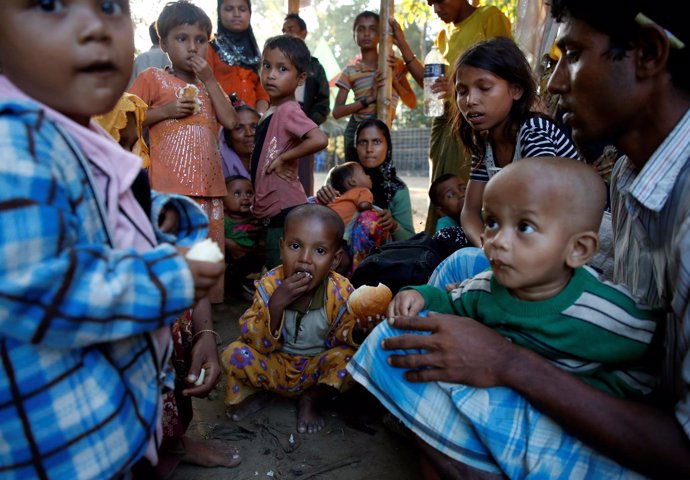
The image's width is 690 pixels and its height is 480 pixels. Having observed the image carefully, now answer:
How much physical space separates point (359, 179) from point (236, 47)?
1.84 metres

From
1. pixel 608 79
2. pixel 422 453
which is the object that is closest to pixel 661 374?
pixel 422 453

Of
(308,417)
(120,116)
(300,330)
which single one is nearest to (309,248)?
(300,330)

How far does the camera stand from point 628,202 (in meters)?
1.50

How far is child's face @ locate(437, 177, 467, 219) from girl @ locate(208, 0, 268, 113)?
2319 millimetres

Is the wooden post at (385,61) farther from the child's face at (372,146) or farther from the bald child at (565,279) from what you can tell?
the bald child at (565,279)

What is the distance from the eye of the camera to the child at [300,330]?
96.2 inches

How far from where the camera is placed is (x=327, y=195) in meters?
4.36

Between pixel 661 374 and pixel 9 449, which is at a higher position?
pixel 9 449

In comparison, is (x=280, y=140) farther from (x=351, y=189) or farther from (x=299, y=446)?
(x=299, y=446)

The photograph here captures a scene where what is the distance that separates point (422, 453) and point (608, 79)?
125 cm

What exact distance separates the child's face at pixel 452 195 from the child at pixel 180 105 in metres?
1.89

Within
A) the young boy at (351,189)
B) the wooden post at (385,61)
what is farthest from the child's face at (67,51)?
the wooden post at (385,61)

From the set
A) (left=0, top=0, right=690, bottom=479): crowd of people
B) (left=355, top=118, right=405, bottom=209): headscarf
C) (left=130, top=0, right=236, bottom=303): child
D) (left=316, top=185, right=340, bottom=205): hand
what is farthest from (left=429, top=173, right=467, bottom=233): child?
(left=130, top=0, right=236, bottom=303): child

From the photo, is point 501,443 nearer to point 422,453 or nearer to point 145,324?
point 422,453
